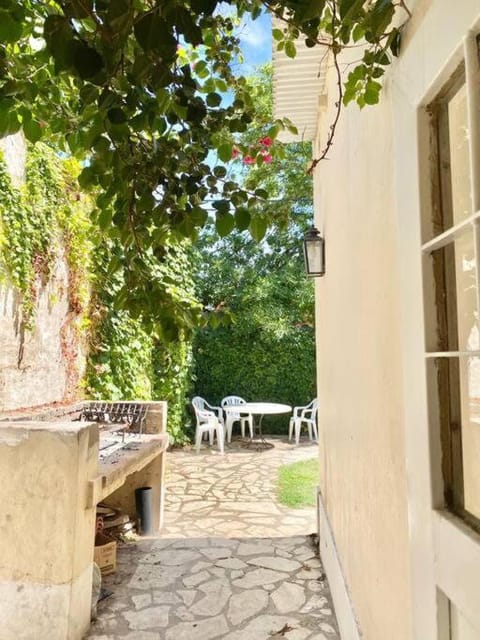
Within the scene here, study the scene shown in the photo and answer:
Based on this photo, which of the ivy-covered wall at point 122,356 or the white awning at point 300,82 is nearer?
the white awning at point 300,82

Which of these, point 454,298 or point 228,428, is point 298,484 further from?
point 454,298

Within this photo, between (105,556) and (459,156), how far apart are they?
12.3 ft

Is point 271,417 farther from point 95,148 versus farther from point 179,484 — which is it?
point 95,148

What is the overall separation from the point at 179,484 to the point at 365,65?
5.72 meters

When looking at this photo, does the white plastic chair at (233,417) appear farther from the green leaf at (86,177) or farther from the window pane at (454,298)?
the window pane at (454,298)

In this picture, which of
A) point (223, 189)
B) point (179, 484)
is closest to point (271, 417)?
point (179, 484)

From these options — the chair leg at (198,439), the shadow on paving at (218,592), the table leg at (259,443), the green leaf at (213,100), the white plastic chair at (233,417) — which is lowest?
the shadow on paving at (218,592)

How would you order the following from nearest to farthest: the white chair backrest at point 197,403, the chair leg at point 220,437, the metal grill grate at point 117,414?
the metal grill grate at point 117,414 < the chair leg at point 220,437 < the white chair backrest at point 197,403

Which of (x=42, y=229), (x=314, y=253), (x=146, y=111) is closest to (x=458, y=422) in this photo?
(x=146, y=111)

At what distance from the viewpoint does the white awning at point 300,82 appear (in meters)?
3.22

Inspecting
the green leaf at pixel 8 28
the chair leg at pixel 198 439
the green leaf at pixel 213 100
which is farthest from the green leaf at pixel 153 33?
the chair leg at pixel 198 439

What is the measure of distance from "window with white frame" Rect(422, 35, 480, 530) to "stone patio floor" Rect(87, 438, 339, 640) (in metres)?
2.33

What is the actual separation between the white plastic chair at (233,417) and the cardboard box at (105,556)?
5.01 m

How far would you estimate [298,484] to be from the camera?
6148 mm
